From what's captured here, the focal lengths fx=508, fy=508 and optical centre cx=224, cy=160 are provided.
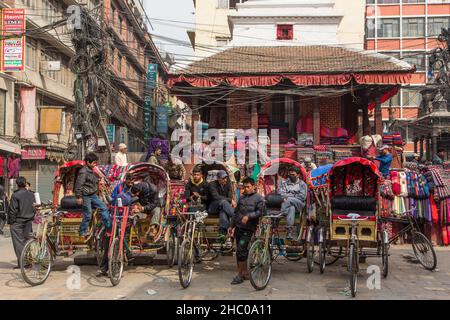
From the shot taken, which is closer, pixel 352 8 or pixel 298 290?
pixel 298 290

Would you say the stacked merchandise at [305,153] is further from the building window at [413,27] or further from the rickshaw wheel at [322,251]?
the building window at [413,27]

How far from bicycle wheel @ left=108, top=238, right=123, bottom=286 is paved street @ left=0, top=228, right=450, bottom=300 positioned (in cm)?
15

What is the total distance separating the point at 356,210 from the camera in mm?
9523

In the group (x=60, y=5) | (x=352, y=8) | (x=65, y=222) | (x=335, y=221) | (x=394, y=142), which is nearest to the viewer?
(x=335, y=221)

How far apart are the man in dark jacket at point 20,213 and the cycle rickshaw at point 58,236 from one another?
41 centimetres

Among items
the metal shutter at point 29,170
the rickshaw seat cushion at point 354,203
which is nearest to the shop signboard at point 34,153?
the metal shutter at point 29,170

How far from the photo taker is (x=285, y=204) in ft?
33.1

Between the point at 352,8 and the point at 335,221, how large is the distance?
31200 millimetres

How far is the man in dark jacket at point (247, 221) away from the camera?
8.87 meters

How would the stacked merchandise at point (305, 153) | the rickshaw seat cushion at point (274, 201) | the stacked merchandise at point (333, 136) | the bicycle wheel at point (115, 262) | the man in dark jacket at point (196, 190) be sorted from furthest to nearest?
the stacked merchandise at point (333, 136), the stacked merchandise at point (305, 153), the man in dark jacket at point (196, 190), the rickshaw seat cushion at point (274, 201), the bicycle wheel at point (115, 262)

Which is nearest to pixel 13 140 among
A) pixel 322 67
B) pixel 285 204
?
pixel 322 67

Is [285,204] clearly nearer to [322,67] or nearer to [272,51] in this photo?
[322,67]

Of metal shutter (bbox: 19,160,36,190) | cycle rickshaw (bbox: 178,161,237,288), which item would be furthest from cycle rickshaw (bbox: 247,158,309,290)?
metal shutter (bbox: 19,160,36,190)

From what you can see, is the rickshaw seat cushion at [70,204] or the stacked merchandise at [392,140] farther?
the stacked merchandise at [392,140]
